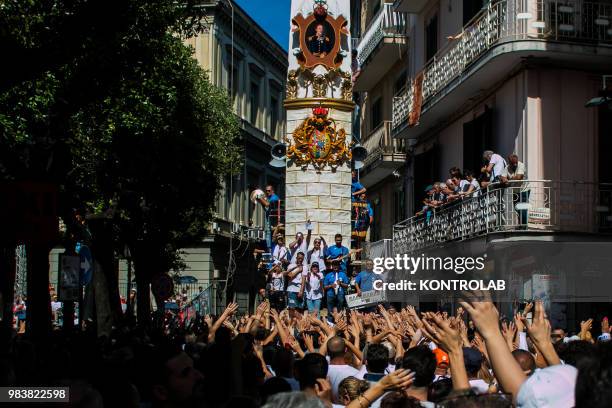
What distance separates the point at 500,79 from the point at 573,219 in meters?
3.72

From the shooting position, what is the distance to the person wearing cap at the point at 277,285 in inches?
890

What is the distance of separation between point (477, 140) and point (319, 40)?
13.8 feet

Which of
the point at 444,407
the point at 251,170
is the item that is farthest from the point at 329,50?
the point at 251,170

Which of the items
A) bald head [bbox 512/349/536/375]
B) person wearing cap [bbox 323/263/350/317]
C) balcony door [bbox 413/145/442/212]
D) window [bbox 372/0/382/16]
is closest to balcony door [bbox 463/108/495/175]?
balcony door [bbox 413/145/442/212]

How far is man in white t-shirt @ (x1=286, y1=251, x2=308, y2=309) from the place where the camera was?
72.1 ft

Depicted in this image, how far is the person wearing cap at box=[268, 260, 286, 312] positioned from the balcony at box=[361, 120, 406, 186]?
10.9 meters

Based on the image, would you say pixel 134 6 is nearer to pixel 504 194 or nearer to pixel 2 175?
pixel 2 175

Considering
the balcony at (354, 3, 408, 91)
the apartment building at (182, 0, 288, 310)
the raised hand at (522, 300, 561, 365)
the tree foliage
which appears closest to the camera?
the raised hand at (522, 300, 561, 365)

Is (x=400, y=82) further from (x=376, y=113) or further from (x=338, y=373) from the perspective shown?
(x=338, y=373)

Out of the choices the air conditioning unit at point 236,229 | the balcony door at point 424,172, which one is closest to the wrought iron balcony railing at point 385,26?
the balcony door at point 424,172

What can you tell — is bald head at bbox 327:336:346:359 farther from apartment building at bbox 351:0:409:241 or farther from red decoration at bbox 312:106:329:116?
apartment building at bbox 351:0:409:241

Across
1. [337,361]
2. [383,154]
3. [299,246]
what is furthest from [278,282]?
[337,361]

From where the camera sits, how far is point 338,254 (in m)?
22.8

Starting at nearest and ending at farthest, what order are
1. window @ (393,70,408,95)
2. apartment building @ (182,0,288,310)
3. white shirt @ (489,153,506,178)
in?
white shirt @ (489,153,506,178) → window @ (393,70,408,95) → apartment building @ (182,0,288,310)
